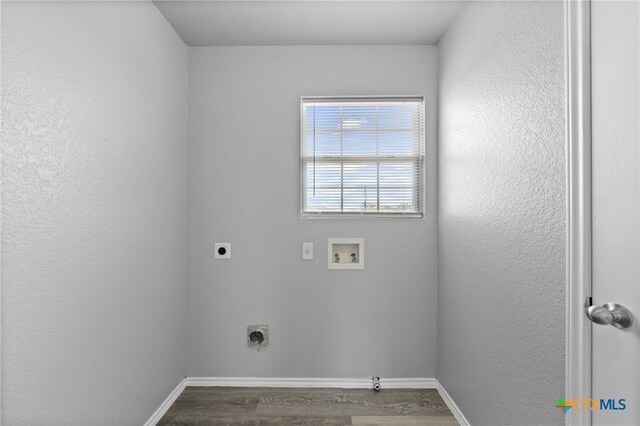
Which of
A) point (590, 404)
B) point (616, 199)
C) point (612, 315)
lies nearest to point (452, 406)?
point (590, 404)

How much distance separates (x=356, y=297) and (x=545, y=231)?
1.43 m

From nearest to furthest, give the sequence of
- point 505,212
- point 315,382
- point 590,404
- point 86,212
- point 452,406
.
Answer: point 590,404
point 86,212
point 505,212
point 452,406
point 315,382

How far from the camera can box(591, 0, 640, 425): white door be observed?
3.15ft

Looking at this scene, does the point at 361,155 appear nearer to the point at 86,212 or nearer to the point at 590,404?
the point at 86,212

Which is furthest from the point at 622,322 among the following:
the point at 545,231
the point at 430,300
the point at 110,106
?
the point at 110,106

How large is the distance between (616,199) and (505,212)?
0.53m

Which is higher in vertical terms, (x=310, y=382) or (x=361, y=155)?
(x=361, y=155)

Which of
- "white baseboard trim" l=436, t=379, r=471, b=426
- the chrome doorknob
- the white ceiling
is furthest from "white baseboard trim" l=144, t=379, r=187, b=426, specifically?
the white ceiling

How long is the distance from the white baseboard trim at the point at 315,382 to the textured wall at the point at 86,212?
0.39 meters

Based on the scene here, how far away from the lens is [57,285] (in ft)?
4.20

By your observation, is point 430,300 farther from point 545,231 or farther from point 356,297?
point 545,231

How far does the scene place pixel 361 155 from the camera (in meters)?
2.51

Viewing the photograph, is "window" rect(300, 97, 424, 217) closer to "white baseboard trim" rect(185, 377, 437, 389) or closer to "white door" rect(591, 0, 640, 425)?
"white baseboard trim" rect(185, 377, 437, 389)

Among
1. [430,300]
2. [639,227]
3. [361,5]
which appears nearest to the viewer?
[639,227]
